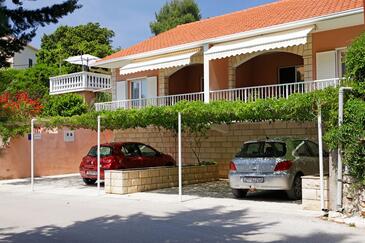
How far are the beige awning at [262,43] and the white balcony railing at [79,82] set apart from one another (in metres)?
14.5

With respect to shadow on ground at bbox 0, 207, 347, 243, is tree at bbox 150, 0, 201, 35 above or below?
above

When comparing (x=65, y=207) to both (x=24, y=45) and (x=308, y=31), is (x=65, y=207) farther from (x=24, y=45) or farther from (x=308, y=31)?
(x=308, y=31)

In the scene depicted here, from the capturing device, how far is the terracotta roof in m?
19.1

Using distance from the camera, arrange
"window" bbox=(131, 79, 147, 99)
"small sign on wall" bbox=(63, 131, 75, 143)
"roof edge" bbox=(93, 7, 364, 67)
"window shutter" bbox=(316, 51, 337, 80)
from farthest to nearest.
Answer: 1. "window" bbox=(131, 79, 147, 99)
2. "small sign on wall" bbox=(63, 131, 75, 143)
3. "window shutter" bbox=(316, 51, 337, 80)
4. "roof edge" bbox=(93, 7, 364, 67)

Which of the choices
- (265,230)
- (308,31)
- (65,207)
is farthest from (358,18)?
(65,207)

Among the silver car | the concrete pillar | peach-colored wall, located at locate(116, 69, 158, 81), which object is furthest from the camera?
peach-colored wall, located at locate(116, 69, 158, 81)

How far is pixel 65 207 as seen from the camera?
13.8 m

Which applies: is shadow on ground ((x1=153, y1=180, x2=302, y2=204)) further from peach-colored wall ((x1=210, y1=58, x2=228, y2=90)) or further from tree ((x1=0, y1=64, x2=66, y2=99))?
tree ((x1=0, y1=64, x2=66, y2=99))

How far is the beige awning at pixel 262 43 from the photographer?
57.0 ft

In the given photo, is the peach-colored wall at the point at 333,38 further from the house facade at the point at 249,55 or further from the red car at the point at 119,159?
the red car at the point at 119,159

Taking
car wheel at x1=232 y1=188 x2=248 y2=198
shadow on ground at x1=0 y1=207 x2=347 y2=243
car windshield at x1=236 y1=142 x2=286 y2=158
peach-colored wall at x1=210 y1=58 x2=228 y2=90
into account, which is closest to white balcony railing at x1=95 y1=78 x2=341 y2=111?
peach-colored wall at x1=210 y1=58 x2=228 y2=90

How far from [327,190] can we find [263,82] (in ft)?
38.5

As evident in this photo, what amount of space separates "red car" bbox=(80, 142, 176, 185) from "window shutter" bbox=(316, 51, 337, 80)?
691 centimetres

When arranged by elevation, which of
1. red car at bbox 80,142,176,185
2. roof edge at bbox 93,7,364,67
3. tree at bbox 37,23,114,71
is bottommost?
red car at bbox 80,142,176,185
